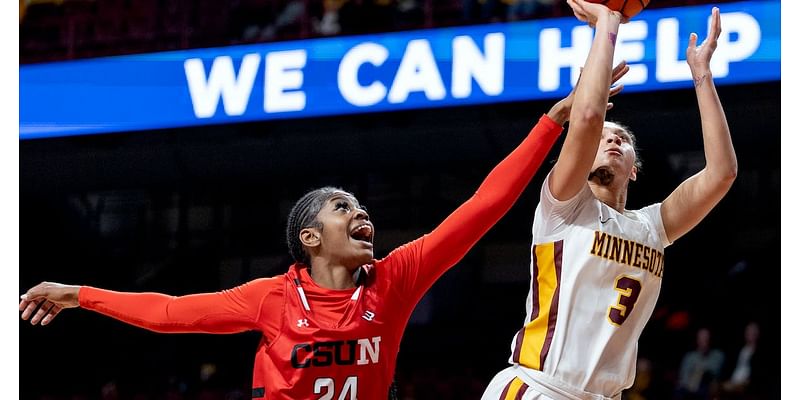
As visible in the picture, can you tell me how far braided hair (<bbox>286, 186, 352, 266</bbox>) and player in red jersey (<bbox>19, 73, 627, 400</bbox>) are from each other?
2cm

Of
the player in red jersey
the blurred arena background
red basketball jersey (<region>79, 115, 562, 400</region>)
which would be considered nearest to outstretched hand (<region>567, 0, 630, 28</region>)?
the player in red jersey

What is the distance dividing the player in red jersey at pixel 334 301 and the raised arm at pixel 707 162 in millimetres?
264

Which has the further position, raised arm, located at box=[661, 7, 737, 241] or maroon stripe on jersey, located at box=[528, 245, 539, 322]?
raised arm, located at box=[661, 7, 737, 241]

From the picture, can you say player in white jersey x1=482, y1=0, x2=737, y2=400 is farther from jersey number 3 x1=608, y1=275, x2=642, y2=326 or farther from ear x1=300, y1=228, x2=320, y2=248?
ear x1=300, y1=228, x2=320, y2=248

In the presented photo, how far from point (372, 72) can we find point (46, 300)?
6.89 meters

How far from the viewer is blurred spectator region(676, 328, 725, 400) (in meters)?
9.98

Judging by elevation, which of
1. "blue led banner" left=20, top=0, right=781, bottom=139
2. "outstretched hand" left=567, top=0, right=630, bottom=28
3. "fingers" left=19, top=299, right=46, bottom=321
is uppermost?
"blue led banner" left=20, top=0, right=781, bottom=139

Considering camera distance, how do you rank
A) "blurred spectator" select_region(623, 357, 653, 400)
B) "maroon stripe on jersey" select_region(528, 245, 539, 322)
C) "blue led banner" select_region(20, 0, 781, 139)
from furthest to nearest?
1. "blurred spectator" select_region(623, 357, 653, 400)
2. "blue led banner" select_region(20, 0, 781, 139)
3. "maroon stripe on jersey" select_region(528, 245, 539, 322)

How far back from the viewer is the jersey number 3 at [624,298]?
11.0 feet

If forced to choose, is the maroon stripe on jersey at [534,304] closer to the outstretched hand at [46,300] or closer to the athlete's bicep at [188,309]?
the athlete's bicep at [188,309]

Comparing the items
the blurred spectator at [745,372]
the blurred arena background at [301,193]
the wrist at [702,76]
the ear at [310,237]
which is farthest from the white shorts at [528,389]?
the blurred arena background at [301,193]

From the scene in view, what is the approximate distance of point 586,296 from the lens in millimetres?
3369

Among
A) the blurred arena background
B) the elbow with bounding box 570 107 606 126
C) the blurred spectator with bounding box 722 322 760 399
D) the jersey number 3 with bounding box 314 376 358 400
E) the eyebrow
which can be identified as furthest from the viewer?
the blurred arena background
